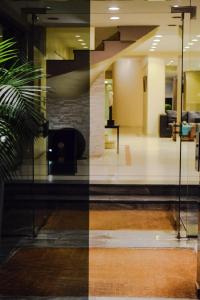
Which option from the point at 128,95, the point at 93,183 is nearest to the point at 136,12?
the point at 93,183

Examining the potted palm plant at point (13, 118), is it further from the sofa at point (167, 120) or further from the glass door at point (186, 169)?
the sofa at point (167, 120)

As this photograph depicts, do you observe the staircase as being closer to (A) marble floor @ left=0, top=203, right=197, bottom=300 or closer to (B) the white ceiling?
(B) the white ceiling

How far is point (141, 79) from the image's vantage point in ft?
62.8

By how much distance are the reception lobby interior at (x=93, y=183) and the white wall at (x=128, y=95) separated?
5464mm

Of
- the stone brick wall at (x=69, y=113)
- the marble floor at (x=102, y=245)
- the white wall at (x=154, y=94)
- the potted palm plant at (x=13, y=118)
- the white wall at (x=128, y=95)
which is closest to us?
the potted palm plant at (x=13, y=118)

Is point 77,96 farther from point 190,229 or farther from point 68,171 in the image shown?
point 190,229

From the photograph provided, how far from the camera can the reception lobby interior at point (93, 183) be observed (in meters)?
4.21

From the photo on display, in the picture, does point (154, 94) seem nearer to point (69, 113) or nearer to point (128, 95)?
point (128, 95)

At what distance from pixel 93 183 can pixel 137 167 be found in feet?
5.38

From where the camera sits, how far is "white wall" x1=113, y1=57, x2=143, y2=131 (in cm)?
1919

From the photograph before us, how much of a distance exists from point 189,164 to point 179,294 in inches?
163

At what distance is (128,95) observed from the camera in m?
19.4

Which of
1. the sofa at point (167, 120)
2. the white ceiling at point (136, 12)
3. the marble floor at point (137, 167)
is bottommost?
the marble floor at point (137, 167)

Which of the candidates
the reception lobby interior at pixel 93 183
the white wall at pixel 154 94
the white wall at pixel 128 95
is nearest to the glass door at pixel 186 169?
the reception lobby interior at pixel 93 183
